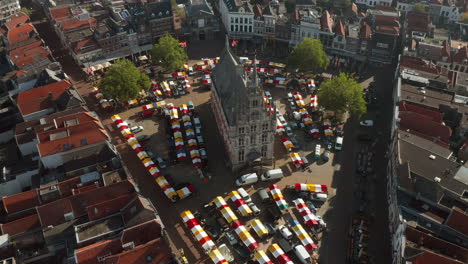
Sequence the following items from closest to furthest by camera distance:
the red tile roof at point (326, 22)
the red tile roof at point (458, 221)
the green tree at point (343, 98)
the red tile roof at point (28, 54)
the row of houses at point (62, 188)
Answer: the row of houses at point (62, 188)
the red tile roof at point (458, 221)
the green tree at point (343, 98)
the red tile roof at point (28, 54)
the red tile roof at point (326, 22)

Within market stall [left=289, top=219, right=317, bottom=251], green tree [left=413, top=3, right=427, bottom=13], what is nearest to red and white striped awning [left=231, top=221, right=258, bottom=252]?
market stall [left=289, top=219, right=317, bottom=251]

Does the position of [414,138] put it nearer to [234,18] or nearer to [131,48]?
[234,18]

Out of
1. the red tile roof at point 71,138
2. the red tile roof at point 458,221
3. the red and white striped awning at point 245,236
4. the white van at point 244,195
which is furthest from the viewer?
the white van at point 244,195

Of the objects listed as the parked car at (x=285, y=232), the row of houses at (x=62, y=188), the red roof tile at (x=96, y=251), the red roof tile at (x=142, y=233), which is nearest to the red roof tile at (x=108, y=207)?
the row of houses at (x=62, y=188)

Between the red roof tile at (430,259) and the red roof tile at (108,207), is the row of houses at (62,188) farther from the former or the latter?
the red roof tile at (430,259)

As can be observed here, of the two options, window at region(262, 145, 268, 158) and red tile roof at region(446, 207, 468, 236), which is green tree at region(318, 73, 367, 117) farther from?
red tile roof at region(446, 207, 468, 236)

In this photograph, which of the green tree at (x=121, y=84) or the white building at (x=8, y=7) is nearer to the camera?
the green tree at (x=121, y=84)

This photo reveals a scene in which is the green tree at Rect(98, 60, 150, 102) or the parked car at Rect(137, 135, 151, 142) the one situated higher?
the green tree at Rect(98, 60, 150, 102)
